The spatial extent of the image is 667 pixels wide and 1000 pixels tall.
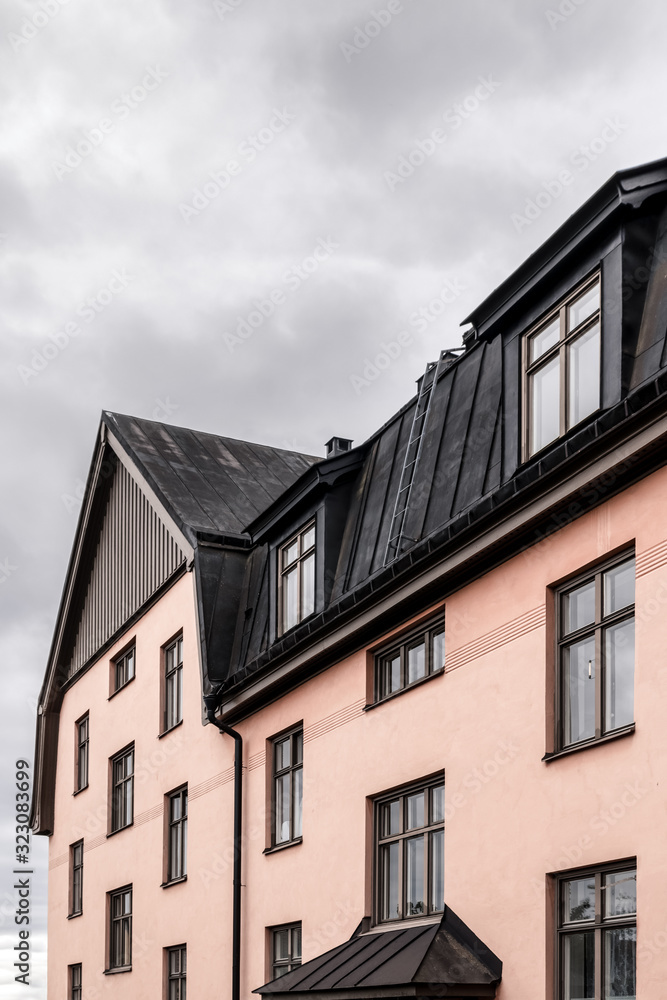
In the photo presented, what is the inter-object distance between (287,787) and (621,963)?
8.23 meters

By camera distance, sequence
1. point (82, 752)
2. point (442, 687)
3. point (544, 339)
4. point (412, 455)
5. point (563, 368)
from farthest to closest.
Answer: point (82, 752)
point (412, 455)
point (442, 687)
point (544, 339)
point (563, 368)

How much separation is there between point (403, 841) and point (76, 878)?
15.9 metres

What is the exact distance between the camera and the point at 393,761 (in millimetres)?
15141

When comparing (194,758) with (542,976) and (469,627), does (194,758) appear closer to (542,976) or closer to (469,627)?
(469,627)

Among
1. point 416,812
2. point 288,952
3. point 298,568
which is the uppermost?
point 298,568

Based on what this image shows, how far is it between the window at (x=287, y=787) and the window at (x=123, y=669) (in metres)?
7.86

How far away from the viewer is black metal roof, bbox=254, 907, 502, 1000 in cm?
1223

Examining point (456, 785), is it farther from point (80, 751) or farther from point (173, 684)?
point (80, 751)

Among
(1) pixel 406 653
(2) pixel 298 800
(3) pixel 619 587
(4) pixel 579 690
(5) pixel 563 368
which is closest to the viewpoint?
(3) pixel 619 587

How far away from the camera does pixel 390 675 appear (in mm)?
16000

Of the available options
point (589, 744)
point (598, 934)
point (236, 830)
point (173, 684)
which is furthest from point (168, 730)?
point (598, 934)

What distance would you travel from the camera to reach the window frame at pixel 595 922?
1091 cm

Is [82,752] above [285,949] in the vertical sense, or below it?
above

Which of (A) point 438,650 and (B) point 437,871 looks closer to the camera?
(B) point 437,871
